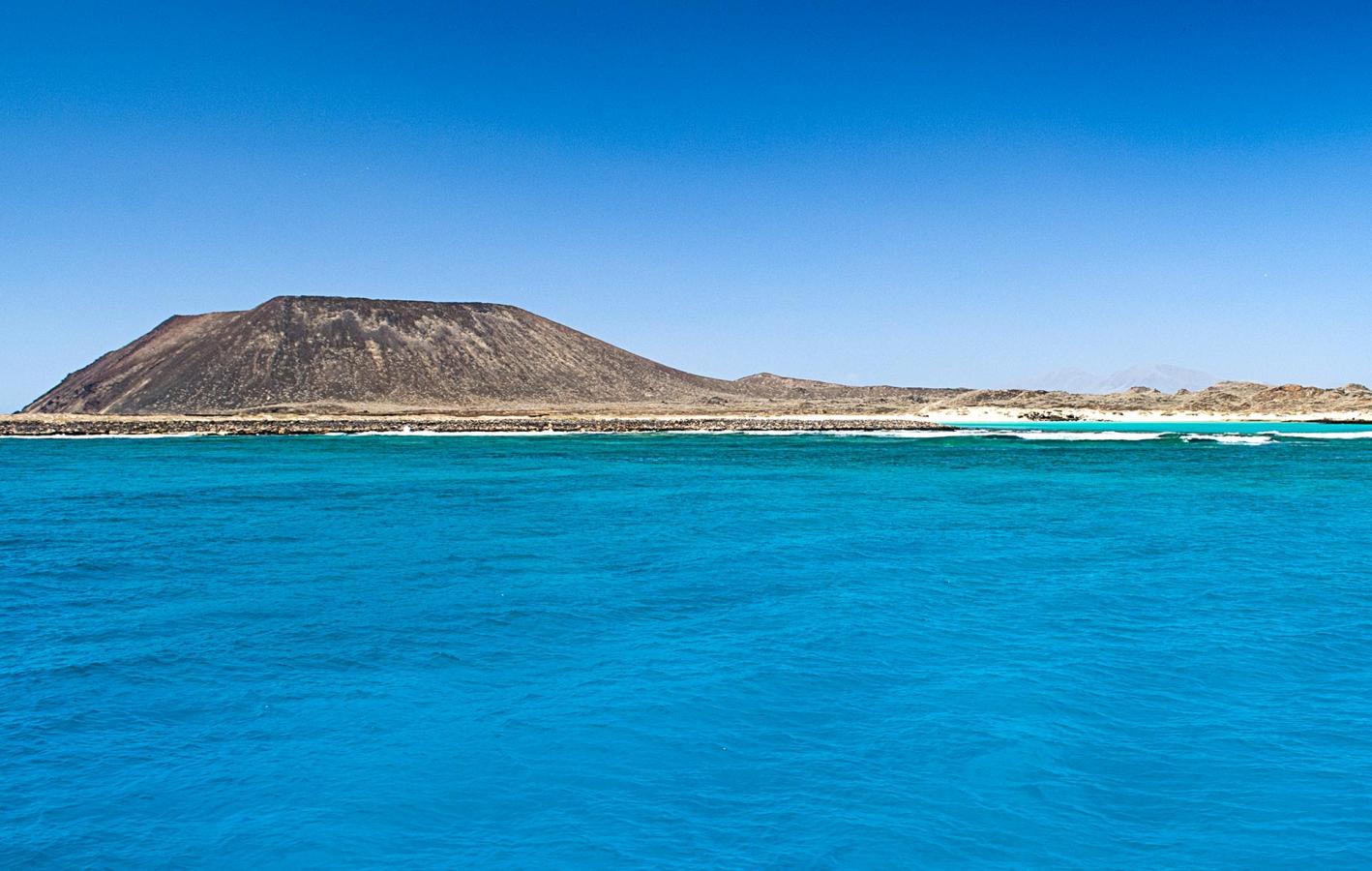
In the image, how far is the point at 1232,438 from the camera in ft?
226

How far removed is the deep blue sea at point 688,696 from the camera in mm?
7617

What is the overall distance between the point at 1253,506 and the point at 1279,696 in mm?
21097

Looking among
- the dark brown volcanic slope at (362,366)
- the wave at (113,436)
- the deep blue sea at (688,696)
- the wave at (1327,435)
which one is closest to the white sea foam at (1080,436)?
the wave at (1327,435)

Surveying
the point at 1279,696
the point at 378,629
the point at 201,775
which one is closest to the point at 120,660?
the point at 378,629

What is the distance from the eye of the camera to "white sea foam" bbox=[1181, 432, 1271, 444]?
65.0 m

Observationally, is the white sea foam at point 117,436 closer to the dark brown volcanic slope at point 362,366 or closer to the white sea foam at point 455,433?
the white sea foam at point 455,433

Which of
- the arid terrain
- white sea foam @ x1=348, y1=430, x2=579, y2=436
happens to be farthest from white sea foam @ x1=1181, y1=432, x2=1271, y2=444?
white sea foam @ x1=348, y1=430, x2=579, y2=436

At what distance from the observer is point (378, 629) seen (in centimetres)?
1360

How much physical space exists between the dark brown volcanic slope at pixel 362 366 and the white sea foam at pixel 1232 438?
89024 mm

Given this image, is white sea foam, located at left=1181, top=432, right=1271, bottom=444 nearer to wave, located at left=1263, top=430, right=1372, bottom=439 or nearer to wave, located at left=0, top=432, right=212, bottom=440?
wave, located at left=1263, top=430, right=1372, bottom=439

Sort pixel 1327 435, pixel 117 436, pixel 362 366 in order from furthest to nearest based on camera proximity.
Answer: pixel 362 366
pixel 117 436
pixel 1327 435

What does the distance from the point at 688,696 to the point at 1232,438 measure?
71.3 m

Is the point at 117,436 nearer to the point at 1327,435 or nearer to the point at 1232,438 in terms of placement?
the point at 1232,438

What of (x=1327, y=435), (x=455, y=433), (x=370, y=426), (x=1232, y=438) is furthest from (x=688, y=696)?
(x=370, y=426)
